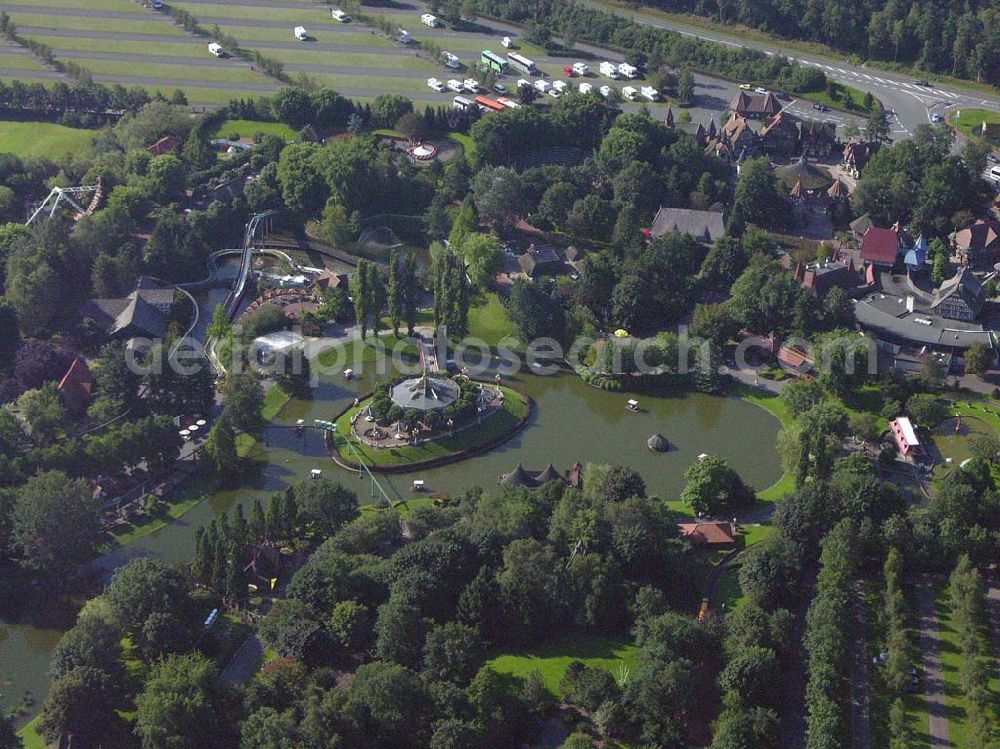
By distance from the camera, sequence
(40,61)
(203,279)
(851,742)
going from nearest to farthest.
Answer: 1. (851,742)
2. (203,279)
3. (40,61)

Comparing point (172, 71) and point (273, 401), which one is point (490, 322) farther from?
point (172, 71)

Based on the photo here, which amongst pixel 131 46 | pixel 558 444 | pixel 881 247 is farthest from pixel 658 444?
pixel 131 46

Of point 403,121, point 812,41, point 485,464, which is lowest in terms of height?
point 485,464

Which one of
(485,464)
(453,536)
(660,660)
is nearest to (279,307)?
(485,464)

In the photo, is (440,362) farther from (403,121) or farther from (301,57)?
(301,57)

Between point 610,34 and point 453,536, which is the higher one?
point 610,34

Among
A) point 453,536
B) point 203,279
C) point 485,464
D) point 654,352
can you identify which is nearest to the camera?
point 453,536

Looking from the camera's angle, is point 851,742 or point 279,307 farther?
point 279,307

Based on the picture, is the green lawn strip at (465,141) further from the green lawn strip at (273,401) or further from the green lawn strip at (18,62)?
the green lawn strip at (18,62)
